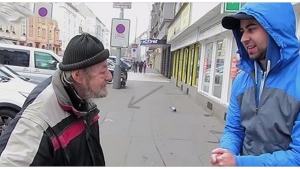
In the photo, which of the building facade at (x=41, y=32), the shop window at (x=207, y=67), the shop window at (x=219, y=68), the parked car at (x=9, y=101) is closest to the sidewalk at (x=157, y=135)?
the shop window at (x=219, y=68)

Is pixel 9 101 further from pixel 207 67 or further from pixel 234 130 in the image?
pixel 207 67

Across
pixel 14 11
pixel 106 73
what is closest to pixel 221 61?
pixel 14 11

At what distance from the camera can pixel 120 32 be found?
1437 centimetres

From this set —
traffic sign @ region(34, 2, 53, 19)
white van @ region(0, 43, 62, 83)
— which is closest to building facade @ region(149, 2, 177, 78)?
traffic sign @ region(34, 2, 53, 19)

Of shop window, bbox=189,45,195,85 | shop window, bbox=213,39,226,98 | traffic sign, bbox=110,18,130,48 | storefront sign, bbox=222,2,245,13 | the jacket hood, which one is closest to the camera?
the jacket hood

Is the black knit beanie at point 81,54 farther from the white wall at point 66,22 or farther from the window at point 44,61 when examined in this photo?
the white wall at point 66,22

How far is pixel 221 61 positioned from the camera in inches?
356

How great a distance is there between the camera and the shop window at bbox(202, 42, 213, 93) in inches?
418

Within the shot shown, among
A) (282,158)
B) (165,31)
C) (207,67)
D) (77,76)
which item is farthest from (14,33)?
(282,158)

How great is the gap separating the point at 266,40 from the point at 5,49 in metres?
10.4

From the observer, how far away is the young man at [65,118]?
1392mm

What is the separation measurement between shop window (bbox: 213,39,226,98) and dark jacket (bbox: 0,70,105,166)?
7519 mm

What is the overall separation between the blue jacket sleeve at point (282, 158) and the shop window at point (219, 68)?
24.4 feet

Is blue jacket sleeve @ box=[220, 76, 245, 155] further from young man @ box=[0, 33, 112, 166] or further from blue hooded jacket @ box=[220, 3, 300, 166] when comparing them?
young man @ box=[0, 33, 112, 166]
